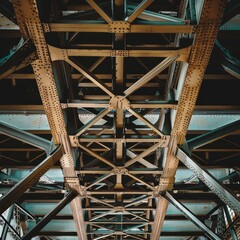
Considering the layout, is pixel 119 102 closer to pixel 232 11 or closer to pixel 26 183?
pixel 26 183

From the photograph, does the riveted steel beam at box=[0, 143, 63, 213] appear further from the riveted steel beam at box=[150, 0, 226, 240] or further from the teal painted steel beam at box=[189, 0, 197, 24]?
the teal painted steel beam at box=[189, 0, 197, 24]

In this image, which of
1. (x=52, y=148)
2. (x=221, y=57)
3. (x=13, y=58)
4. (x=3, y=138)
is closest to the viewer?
(x=13, y=58)

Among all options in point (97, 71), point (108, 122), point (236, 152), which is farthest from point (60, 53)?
point (236, 152)

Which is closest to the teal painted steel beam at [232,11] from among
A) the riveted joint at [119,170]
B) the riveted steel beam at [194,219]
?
the riveted joint at [119,170]

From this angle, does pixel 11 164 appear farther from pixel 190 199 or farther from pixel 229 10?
pixel 229 10

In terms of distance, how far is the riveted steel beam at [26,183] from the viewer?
17.9ft

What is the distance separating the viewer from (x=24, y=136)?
6.81 m

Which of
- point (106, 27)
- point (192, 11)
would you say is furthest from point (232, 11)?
point (106, 27)

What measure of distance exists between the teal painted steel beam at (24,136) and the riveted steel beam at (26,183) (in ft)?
0.87

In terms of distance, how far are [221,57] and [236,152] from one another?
6.18 metres

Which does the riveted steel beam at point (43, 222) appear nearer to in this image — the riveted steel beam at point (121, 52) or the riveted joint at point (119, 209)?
the riveted joint at point (119, 209)

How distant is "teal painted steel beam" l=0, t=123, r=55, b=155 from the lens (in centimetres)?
659

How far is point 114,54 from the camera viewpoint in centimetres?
525

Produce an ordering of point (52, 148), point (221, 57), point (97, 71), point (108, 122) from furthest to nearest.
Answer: point (108, 122), point (97, 71), point (52, 148), point (221, 57)
